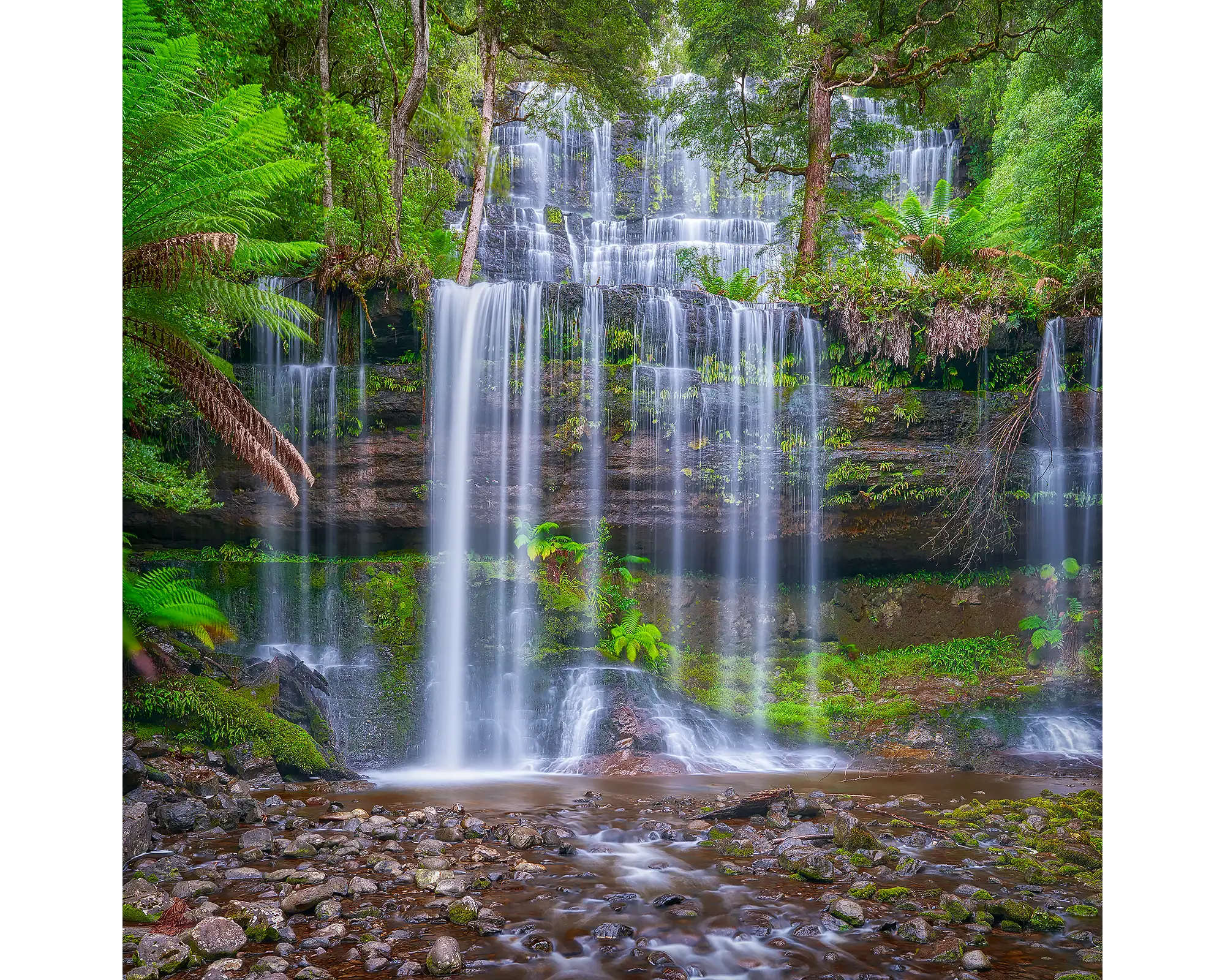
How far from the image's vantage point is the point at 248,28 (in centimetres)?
751

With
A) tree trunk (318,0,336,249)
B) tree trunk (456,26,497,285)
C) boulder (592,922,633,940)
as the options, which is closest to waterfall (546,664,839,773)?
boulder (592,922,633,940)

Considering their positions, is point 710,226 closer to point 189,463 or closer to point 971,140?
point 971,140

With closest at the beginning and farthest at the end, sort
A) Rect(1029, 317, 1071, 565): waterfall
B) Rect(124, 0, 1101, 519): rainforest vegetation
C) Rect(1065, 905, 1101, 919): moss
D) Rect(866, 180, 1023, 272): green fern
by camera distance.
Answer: Rect(1065, 905, 1101, 919): moss → Rect(124, 0, 1101, 519): rainforest vegetation → Rect(1029, 317, 1071, 565): waterfall → Rect(866, 180, 1023, 272): green fern

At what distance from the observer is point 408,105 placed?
341 inches

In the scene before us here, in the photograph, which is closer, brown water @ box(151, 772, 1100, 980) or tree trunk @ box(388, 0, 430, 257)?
brown water @ box(151, 772, 1100, 980)

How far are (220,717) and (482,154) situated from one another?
7426 millimetres

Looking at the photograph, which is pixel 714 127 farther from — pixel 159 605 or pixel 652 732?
pixel 159 605

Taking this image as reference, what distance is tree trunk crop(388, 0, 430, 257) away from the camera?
8422 mm

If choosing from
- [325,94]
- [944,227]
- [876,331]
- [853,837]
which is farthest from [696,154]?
[853,837]

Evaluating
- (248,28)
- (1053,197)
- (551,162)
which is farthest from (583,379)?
(551,162)

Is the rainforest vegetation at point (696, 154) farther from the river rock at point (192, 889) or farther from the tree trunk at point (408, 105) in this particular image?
the river rock at point (192, 889)

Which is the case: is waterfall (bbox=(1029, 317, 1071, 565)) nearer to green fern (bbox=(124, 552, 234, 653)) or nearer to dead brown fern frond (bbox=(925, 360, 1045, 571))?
dead brown fern frond (bbox=(925, 360, 1045, 571))

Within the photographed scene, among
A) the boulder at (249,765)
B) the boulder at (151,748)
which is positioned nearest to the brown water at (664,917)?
the boulder at (249,765)

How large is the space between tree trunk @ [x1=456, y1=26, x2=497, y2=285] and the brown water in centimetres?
662
